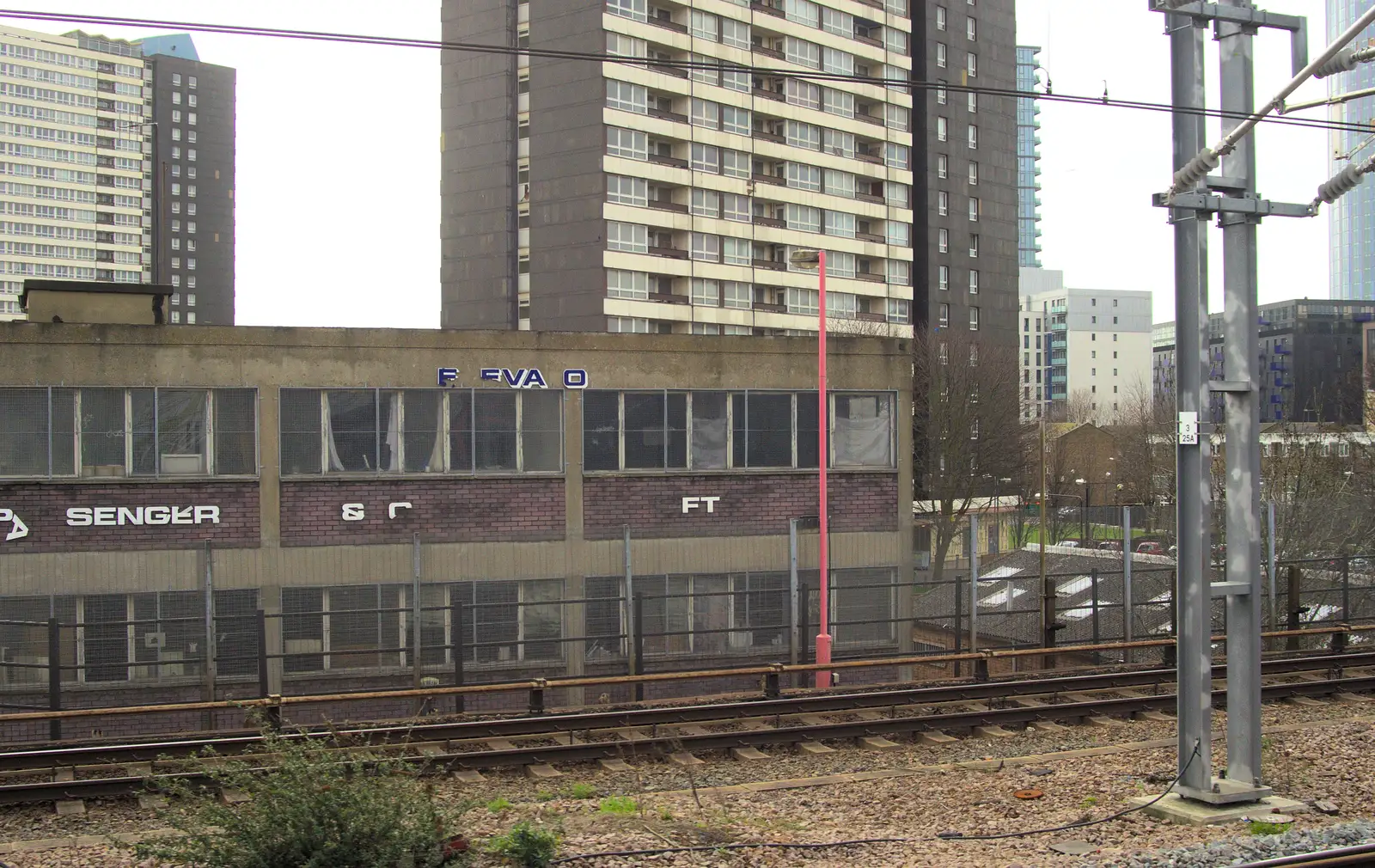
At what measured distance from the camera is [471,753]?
43.3ft

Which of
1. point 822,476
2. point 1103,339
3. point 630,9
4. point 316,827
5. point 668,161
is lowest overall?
point 316,827

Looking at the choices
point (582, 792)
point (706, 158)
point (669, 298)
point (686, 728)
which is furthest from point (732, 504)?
point (706, 158)

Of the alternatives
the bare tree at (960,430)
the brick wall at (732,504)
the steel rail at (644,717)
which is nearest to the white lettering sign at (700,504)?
the brick wall at (732,504)

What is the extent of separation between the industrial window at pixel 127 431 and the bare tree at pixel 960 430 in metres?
32.4

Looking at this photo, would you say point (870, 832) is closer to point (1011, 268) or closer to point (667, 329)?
point (667, 329)

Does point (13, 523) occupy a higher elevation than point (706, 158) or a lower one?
lower

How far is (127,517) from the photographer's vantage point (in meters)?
19.3

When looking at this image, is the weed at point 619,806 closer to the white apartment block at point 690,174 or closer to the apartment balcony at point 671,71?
the white apartment block at point 690,174

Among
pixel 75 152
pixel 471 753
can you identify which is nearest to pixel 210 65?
pixel 75 152

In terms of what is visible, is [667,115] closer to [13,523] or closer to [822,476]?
[822,476]

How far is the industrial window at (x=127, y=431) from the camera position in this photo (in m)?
18.9

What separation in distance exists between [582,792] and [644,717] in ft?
10.3

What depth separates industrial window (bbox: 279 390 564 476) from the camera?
66.3 ft

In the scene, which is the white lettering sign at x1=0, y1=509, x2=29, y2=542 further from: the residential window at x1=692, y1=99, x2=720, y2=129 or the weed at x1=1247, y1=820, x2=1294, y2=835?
the residential window at x1=692, y1=99, x2=720, y2=129
